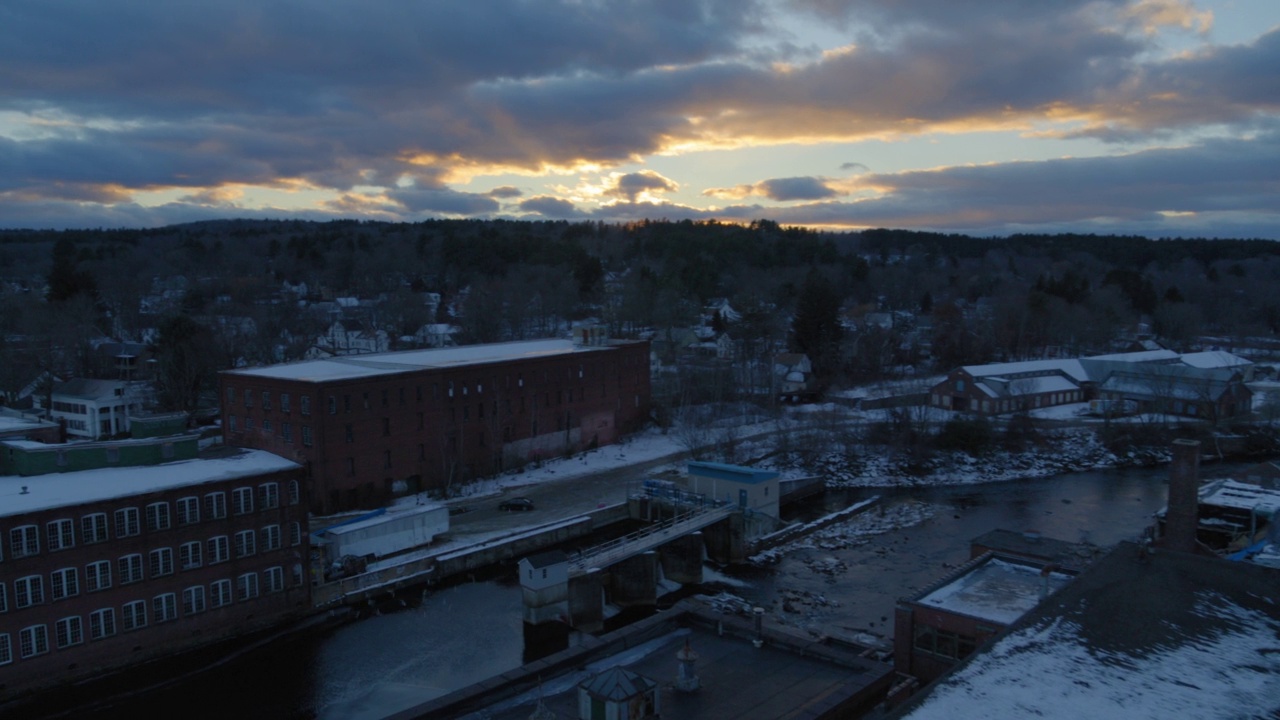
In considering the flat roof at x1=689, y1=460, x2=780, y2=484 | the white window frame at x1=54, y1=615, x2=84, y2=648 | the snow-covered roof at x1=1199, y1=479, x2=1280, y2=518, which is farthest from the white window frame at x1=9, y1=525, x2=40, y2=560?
the snow-covered roof at x1=1199, y1=479, x2=1280, y2=518

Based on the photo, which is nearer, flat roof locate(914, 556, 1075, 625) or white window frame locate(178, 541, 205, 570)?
flat roof locate(914, 556, 1075, 625)

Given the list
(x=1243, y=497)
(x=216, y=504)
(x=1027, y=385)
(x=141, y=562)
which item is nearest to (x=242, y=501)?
(x=216, y=504)

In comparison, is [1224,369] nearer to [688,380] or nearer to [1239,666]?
[688,380]

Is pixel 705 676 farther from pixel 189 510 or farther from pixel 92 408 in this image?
pixel 92 408

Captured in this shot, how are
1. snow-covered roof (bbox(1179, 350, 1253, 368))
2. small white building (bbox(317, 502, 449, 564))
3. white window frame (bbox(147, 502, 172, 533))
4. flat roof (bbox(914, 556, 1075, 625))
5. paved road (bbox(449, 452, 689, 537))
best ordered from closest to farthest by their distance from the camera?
flat roof (bbox(914, 556, 1075, 625)) → white window frame (bbox(147, 502, 172, 533)) → small white building (bbox(317, 502, 449, 564)) → paved road (bbox(449, 452, 689, 537)) → snow-covered roof (bbox(1179, 350, 1253, 368))

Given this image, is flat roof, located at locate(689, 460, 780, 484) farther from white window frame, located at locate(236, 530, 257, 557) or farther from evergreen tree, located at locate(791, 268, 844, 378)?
evergreen tree, located at locate(791, 268, 844, 378)

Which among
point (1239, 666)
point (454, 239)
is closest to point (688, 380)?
point (1239, 666)

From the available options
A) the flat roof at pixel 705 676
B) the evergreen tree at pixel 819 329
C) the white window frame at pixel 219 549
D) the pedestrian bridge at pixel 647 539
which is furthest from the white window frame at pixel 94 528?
the evergreen tree at pixel 819 329
